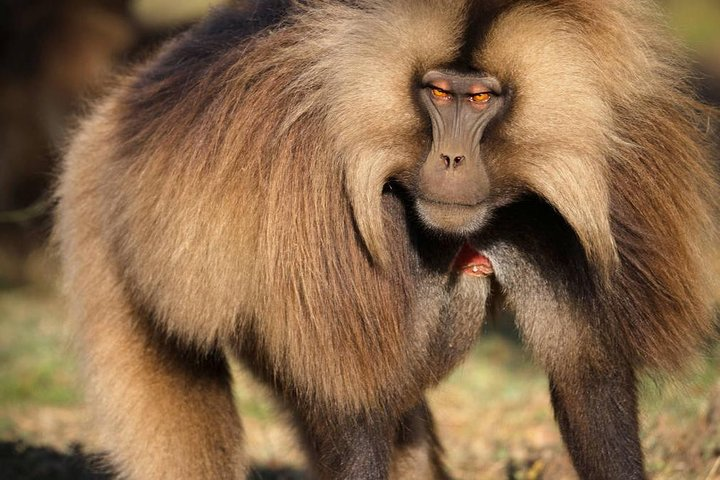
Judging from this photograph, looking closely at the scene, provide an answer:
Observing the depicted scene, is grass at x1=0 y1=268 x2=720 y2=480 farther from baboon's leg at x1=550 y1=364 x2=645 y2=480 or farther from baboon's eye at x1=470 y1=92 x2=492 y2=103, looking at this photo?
baboon's eye at x1=470 y1=92 x2=492 y2=103

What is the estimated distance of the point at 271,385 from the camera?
448 cm

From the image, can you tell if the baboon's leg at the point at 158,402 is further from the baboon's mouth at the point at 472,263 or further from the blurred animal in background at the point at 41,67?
the blurred animal in background at the point at 41,67

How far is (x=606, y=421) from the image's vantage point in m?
3.98

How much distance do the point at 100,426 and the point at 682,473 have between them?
2555mm

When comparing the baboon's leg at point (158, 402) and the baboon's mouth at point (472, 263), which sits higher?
the baboon's mouth at point (472, 263)

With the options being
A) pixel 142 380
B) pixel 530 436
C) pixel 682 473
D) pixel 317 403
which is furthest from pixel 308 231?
pixel 530 436

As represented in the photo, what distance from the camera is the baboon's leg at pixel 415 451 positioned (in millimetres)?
4961

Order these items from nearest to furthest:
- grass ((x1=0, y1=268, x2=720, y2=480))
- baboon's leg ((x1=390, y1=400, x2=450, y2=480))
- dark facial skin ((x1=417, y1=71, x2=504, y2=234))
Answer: dark facial skin ((x1=417, y1=71, x2=504, y2=234)) < baboon's leg ((x1=390, y1=400, x2=450, y2=480)) < grass ((x1=0, y1=268, x2=720, y2=480))

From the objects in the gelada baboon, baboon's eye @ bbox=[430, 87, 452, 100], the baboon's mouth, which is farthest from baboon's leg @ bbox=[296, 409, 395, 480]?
baboon's eye @ bbox=[430, 87, 452, 100]

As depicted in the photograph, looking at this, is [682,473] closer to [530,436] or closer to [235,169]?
[530,436]

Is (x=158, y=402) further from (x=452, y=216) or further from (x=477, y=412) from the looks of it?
(x=477, y=412)

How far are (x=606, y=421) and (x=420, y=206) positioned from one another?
1.02 m

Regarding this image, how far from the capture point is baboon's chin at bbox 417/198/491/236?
11.9ft

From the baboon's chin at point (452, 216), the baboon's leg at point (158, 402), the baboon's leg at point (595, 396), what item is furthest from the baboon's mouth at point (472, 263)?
the baboon's leg at point (158, 402)
